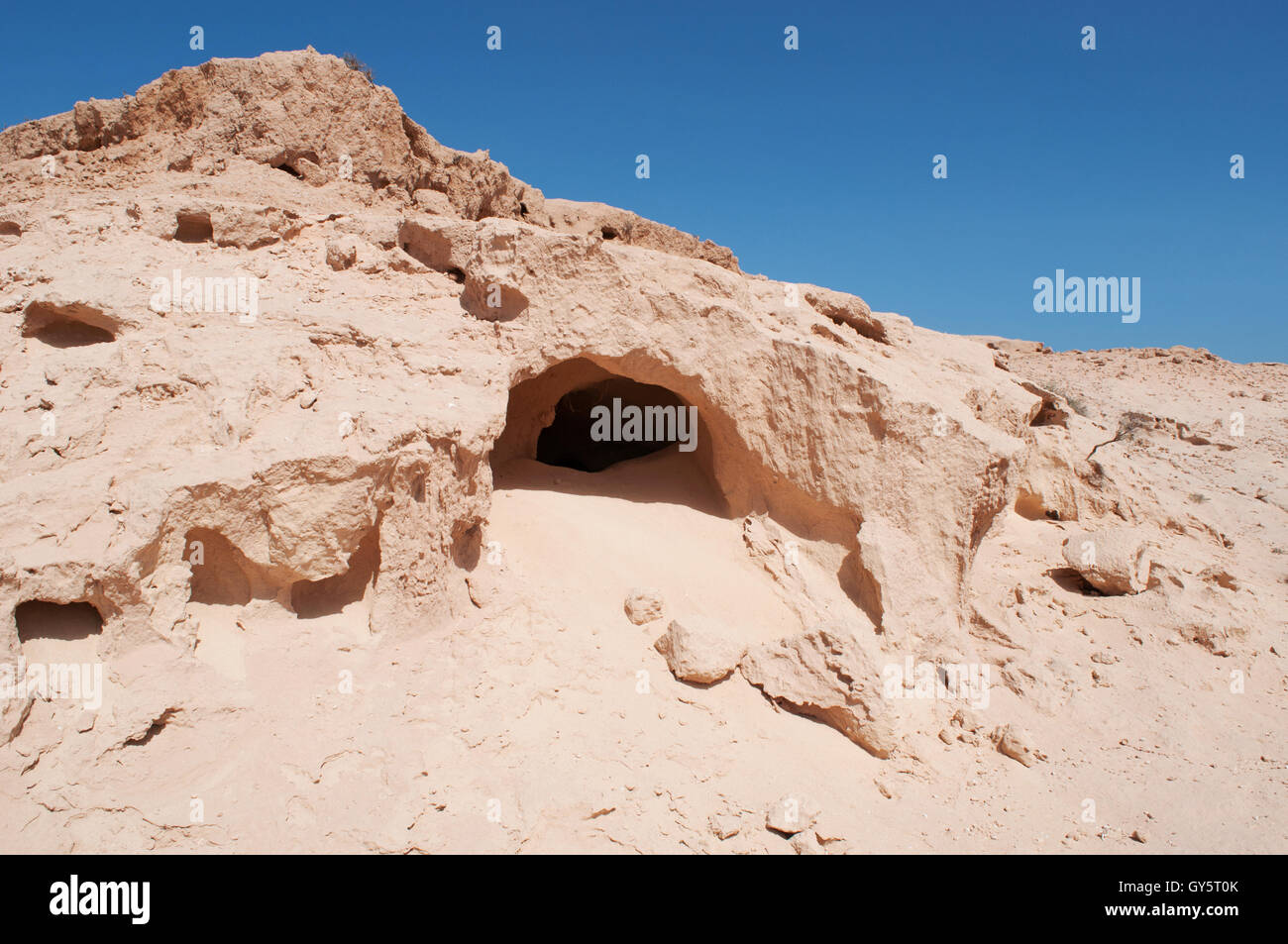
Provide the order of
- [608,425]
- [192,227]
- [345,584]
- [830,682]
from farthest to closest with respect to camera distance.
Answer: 1. [608,425]
2. [192,227]
3. [830,682]
4. [345,584]

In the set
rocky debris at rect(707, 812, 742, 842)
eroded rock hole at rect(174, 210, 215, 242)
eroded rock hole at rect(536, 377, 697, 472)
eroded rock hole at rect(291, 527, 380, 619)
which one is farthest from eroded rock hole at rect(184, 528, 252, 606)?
eroded rock hole at rect(536, 377, 697, 472)

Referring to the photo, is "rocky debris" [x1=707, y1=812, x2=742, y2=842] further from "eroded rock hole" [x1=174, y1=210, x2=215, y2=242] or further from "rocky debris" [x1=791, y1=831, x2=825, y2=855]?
"eroded rock hole" [x1=174, y1=210, x2=215, y2=242]

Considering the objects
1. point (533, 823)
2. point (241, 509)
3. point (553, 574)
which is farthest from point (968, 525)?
point (241, 509)

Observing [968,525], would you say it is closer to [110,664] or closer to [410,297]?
[410,297]

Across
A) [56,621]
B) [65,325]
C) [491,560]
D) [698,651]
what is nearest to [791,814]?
[698,651]

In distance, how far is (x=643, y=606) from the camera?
490 centimetres

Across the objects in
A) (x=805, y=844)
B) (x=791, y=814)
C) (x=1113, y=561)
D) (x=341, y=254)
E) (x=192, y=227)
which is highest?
(x=192, y=227)

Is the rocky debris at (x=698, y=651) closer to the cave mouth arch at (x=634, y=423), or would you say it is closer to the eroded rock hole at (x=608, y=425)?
the cave mouth arch at (x=634, y=423)

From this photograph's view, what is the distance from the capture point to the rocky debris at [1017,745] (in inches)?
189

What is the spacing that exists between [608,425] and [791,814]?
5565 millimetres

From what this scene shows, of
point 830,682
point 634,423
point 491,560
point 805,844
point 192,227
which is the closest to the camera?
point 805,844

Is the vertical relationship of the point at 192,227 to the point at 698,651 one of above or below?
above

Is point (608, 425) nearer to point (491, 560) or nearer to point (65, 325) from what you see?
point (491, 560)

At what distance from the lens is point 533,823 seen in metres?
3.58
